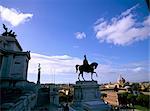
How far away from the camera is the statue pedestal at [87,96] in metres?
29.2

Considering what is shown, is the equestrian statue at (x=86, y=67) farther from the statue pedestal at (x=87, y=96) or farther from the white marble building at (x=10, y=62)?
the white marble building at (x=10, y=62)

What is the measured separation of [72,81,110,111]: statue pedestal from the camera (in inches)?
1148

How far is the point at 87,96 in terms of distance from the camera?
31.0 metres

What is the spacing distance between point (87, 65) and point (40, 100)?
8.34 m

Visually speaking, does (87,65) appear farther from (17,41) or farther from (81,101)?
(17,41)

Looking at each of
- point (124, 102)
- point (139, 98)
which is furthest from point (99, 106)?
point (124, 102)

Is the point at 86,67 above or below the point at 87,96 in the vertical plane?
above

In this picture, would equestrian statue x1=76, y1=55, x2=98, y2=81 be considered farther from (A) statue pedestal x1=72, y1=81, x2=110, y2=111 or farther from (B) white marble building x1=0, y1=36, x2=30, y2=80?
(B) white marble building x1=0, y1=36, x2=30, y2=80

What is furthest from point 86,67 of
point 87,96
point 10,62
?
point 10,62

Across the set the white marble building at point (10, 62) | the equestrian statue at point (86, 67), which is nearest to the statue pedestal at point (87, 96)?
the equestrian statue at point (86, 67)

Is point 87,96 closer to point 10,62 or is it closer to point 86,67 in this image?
point 86,67

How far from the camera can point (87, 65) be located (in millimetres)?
31906

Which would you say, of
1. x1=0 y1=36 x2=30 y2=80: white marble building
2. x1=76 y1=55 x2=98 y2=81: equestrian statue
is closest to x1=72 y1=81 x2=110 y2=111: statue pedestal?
x1=76 y1=55 x2=98 y2=81: equestrian statue

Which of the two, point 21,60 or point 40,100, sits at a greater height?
point 21,60
